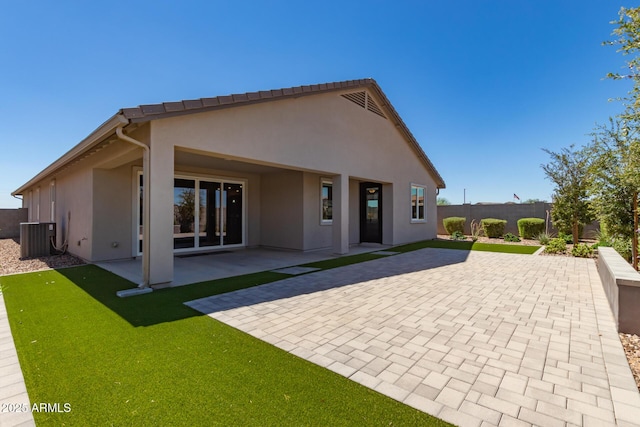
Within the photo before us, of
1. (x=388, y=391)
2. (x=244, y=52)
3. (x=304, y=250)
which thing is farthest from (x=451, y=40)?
(x=388, y=391)

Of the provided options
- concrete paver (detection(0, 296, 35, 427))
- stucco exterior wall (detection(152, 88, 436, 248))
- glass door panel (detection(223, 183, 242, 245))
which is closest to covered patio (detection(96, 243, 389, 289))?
glass door panel (detection(223, 183, 242, 245))

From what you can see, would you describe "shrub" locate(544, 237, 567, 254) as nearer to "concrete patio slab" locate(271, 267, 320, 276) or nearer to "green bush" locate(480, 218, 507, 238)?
"green bush" locate(480, 218, 507, 238)

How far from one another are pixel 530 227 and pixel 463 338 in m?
16.3

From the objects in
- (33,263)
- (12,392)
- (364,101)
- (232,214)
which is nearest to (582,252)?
(364,101)

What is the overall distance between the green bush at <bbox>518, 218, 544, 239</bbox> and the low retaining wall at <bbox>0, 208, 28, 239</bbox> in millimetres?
31740

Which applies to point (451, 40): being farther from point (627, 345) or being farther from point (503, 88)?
point (627, 345)

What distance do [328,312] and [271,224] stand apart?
304 inches

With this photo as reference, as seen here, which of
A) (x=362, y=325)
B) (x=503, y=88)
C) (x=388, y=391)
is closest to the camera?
(x=388, y=391)

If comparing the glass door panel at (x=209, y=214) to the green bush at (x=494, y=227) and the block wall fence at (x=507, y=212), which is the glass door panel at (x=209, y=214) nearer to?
the green bush at (x=494, y=227)

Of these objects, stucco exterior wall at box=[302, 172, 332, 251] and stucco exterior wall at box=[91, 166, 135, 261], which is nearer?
stucco exterior wall at box=[91, 166, 135, 261]

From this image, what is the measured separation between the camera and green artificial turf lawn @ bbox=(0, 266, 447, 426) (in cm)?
221

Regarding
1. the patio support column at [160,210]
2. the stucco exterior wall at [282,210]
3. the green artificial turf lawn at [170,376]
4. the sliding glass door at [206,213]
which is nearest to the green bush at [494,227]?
the stucco exterior wall at [282,210]

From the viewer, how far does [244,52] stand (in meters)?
10.5

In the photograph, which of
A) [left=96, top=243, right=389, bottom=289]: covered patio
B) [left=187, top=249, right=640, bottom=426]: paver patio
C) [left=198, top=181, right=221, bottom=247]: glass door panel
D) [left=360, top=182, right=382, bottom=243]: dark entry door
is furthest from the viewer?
[left=360, top=182, right=382, bottom=243]: dark entry door
